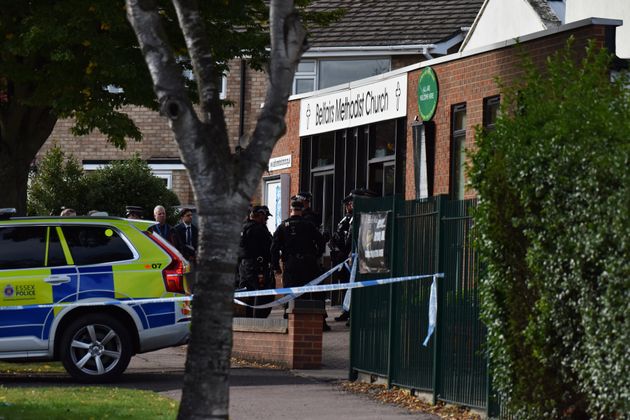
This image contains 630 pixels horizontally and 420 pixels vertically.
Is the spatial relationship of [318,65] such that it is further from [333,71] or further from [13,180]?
[13,180]

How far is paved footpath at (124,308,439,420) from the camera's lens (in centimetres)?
1229

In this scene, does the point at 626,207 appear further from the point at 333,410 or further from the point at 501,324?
the point at 333,410

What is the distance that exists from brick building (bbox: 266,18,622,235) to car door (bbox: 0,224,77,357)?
5798 mm

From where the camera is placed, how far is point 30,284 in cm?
→ 1467

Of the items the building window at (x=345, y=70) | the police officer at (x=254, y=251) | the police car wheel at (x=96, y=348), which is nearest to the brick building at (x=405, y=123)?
the police officer at (x=254, y=251)

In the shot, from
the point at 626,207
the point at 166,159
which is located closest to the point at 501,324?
the point at 626,207

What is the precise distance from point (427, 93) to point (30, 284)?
33.5 feet

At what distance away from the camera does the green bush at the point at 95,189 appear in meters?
34.2

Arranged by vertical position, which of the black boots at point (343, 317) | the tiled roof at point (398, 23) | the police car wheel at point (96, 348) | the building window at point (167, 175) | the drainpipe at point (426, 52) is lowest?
the police car wheel at point (96, 348)

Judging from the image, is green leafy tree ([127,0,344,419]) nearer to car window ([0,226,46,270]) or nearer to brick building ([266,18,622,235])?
car window ([0,226,46,270])

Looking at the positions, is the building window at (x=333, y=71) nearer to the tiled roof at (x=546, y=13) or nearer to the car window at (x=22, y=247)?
the tiled roof at (x=546, y=13)

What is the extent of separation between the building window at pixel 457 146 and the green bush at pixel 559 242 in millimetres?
11995

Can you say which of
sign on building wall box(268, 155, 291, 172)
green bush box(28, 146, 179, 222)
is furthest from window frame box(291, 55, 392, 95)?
green bush box(28, 146, 179, 222)

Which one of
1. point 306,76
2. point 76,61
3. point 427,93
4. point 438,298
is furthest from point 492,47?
point 306,76
